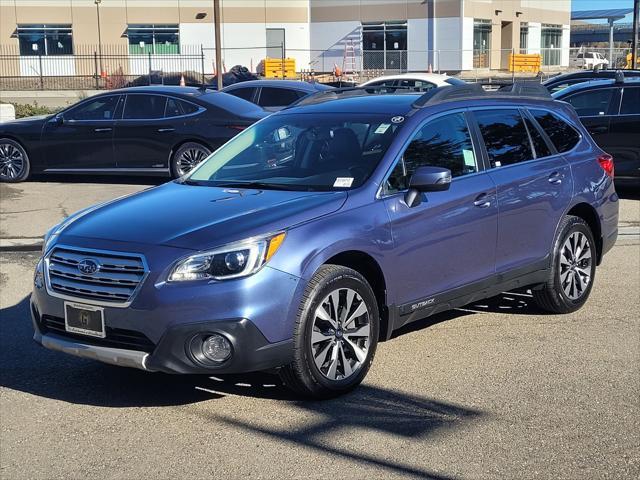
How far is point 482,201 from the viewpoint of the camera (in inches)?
241

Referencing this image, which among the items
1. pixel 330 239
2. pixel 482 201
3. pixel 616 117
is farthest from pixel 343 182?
pixel 616 117

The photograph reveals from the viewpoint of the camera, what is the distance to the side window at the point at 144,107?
13.9 m

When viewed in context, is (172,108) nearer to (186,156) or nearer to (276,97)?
(186,156)

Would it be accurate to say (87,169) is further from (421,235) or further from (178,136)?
(421,235)

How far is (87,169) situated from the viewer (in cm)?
1392

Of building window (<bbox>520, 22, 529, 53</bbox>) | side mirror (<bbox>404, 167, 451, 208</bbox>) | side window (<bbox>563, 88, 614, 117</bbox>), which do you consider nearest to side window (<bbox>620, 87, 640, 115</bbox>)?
side window (<bbox>563, 88, 614, 117</bbox>)

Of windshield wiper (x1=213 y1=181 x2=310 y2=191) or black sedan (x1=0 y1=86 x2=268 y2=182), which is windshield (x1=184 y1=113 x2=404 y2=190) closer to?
windshield wiper (x1=213 y1=181 x2=310 y2=191)

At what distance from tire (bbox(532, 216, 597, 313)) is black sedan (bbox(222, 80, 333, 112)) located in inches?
397

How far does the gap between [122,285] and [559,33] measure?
6178 cm

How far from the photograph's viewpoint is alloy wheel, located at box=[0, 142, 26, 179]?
1419cm

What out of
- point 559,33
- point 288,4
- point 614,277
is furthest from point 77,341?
point 559,33

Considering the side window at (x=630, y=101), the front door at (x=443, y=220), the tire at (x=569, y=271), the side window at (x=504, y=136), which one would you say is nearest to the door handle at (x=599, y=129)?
the side window at (x=630, y=101)

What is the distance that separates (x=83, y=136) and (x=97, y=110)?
51 cm

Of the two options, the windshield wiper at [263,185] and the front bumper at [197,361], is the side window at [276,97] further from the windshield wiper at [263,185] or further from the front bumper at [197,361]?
the front bumper at [197,361]
